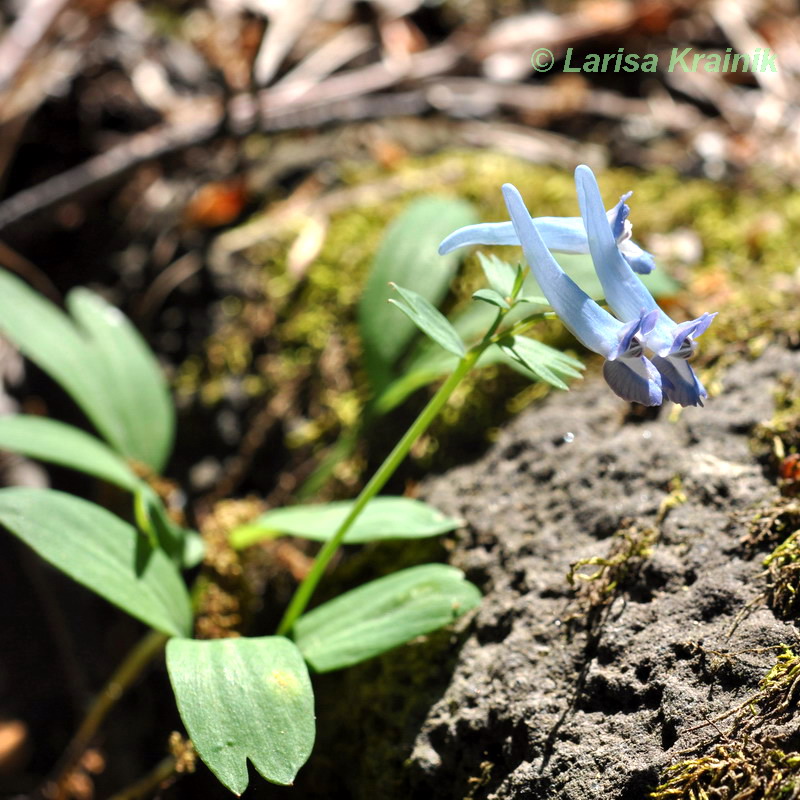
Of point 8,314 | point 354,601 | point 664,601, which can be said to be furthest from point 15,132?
point 664,601

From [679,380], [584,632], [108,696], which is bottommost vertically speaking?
[108,696]

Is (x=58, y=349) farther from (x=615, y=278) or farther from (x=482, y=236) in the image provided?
(x=615, y=278)

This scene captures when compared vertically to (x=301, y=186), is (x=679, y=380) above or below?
above

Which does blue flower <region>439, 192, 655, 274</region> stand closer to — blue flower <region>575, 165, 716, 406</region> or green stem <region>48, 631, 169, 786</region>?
blue flower <region>575, 165, 716, 406</region>

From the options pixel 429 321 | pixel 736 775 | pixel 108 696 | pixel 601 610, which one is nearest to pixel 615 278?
pixel 429 321

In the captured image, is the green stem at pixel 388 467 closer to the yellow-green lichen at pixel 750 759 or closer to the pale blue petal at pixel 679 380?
the pale blue petal at pixel 679 380

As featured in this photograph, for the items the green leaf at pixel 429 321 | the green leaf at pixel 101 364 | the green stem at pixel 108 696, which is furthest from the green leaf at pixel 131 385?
the green leaf at pixel 429 321
